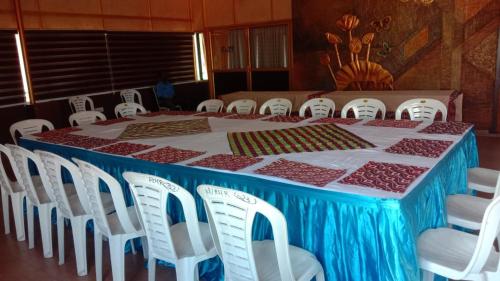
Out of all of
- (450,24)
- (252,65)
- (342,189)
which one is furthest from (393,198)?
(252,65)

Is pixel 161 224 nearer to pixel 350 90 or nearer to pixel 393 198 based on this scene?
pixel 393 198

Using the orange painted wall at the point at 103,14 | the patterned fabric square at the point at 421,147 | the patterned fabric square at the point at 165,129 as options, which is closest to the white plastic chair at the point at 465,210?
the patterned fabric square at the point at 421,147

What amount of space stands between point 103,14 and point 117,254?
6.72 metres

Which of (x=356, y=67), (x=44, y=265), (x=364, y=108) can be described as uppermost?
(x=356, y=67)

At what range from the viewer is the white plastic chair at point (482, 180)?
273cm

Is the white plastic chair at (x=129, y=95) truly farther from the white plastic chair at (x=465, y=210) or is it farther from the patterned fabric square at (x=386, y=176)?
the white plastic chair at (x=465, y=210)

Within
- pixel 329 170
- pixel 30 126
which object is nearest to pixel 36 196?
pixel 30 126

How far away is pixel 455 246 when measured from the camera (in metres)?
1.95

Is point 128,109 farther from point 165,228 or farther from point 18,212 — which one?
point 165,228

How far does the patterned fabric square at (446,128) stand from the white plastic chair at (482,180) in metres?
0.33

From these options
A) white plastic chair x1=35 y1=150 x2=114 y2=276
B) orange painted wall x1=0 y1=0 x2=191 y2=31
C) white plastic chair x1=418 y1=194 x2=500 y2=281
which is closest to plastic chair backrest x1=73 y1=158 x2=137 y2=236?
white plastic chair x1=35 y1=150 x2=114 y2=276

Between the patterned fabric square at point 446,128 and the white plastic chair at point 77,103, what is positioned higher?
the white plastic chair at point 77,103

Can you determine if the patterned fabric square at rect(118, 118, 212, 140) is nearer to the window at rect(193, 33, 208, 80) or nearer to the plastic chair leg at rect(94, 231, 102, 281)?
the plastic chair leg at rect(94, 231, 102, 281)

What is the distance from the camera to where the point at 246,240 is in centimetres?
171
